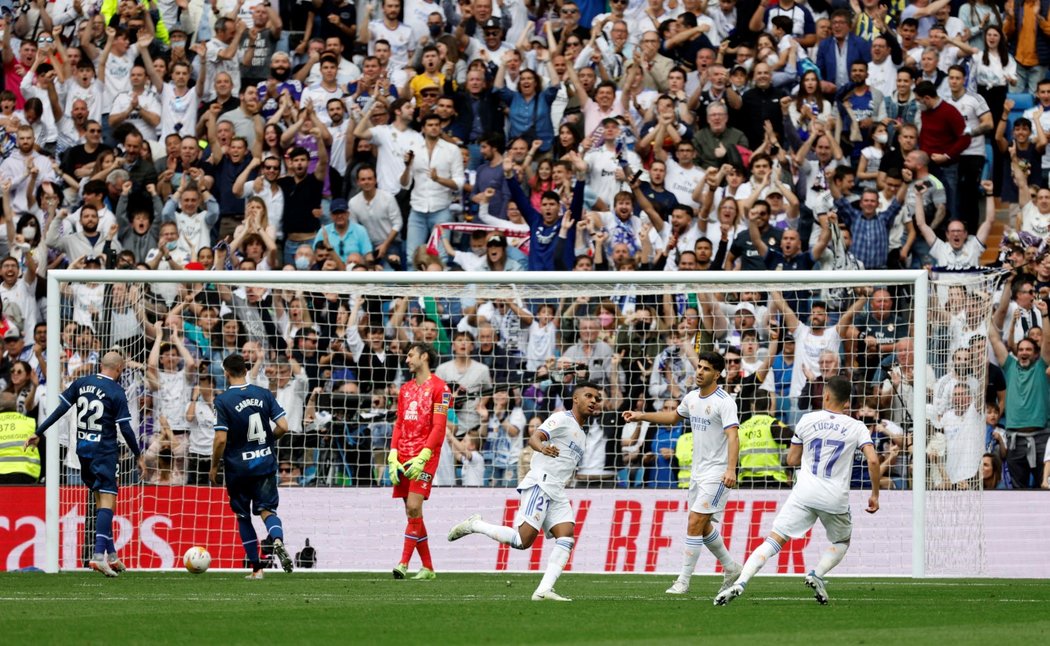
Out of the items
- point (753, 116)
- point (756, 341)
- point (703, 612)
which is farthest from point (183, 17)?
point (703, 612)

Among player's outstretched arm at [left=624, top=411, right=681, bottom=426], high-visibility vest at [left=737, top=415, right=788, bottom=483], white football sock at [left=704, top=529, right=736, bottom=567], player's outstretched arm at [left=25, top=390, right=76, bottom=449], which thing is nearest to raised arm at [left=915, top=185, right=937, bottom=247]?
high-visibility vest at [left=737, top=415, right=788, bottom=483]

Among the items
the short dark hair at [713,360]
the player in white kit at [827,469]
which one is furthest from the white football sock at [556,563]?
the short dark hair at [713,360]

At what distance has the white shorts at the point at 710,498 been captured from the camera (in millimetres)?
13703

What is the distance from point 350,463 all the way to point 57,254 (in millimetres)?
6663

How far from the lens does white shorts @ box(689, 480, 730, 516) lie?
13703 mm

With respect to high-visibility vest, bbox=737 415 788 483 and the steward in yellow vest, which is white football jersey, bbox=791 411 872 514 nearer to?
high-visibility vest, bbox=737 415 788 483

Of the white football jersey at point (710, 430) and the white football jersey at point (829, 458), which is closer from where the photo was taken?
the white football jersey at point (829, 458)

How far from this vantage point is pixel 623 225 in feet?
68.9

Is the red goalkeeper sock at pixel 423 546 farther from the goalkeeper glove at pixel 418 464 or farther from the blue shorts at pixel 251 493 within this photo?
the blue shorts at pixel 251 493

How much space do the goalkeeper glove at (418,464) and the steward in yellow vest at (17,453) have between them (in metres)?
5.57

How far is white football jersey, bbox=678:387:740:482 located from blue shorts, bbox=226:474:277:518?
4.46m

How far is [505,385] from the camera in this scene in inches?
731

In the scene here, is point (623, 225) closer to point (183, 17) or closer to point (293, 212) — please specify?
point (293, 212)

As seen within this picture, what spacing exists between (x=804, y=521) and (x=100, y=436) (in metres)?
7.50
